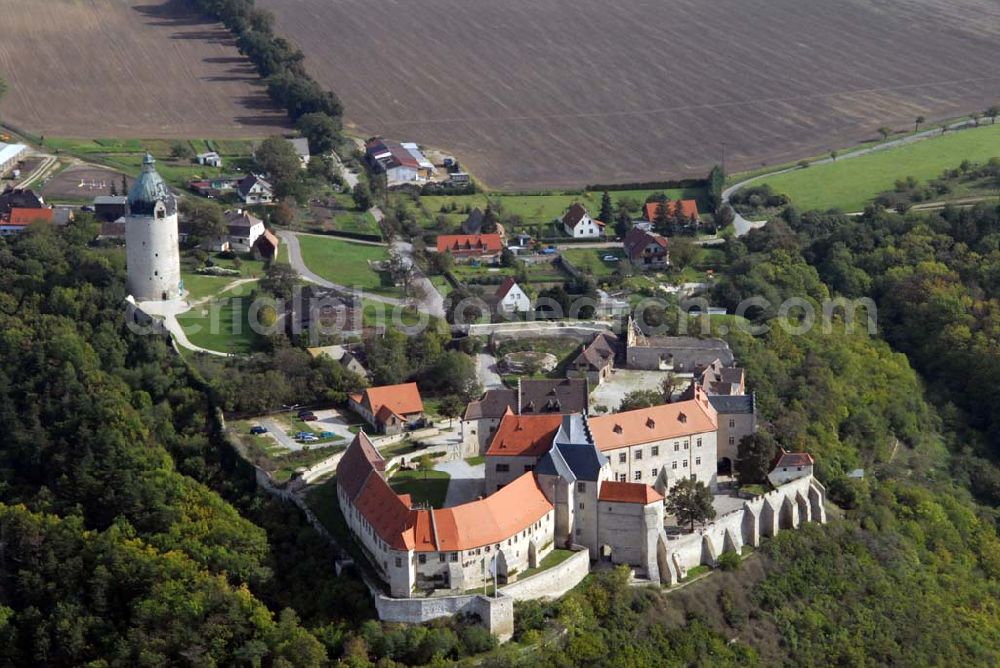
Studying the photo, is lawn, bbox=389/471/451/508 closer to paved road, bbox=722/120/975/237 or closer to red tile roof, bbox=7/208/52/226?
red tile roof, bbox=7/208/52/226

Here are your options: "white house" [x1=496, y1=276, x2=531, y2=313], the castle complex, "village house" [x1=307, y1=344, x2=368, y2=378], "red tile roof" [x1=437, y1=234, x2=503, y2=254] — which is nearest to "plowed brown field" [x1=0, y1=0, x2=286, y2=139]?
"red tile roof" [x1=437, y1=234, x2=503, y2=254]

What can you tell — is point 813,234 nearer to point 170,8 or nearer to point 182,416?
point 182,416

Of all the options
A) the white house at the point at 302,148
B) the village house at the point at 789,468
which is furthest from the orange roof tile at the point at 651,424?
the white house at the point at 302,148

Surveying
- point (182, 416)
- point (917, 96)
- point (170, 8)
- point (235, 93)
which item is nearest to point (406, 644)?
point (182, 416)

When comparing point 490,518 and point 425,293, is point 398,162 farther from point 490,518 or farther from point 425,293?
point 490,518

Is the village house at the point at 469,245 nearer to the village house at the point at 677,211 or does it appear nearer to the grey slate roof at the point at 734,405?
the village house at the point at 677,211

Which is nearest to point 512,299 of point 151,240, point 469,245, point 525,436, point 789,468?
point 469,245

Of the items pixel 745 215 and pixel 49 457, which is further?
pixel 745 215
